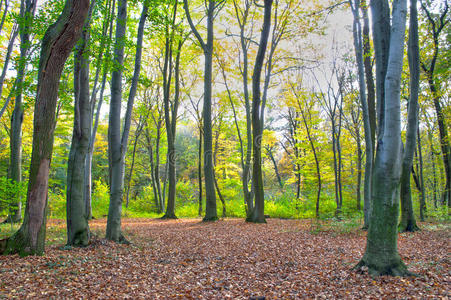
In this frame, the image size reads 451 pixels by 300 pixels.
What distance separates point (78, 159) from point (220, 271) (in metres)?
3.74

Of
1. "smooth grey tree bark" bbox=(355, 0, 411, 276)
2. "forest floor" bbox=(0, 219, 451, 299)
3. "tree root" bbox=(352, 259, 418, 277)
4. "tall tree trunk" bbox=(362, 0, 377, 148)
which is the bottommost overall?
"forest floor" bbox=(0, 219, 451, 299)

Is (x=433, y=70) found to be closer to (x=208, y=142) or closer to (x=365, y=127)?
(x=365, y=127)

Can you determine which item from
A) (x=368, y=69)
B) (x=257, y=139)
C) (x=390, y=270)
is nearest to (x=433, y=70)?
(x=368, y=69)

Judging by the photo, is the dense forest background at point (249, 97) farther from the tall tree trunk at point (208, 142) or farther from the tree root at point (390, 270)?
the tree root at point (390, 270)

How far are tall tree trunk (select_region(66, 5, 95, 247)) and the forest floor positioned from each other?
0.39 metres

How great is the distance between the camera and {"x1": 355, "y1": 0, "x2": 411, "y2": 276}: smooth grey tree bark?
3680mm

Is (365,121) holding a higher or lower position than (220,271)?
higher

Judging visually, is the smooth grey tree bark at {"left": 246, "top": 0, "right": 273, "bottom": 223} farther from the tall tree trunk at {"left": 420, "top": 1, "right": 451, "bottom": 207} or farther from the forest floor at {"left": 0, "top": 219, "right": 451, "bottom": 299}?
the tall tree trunk at {"left": 420, "top": 1, "right": 451, "bottom": 207}

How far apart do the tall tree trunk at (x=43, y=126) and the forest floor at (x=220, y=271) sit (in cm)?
32

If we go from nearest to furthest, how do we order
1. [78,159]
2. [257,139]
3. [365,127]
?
[78,159], [365,127], [257,139]

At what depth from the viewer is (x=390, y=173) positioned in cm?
369

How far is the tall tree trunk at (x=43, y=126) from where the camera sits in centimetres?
429

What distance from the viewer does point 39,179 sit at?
429 centimetres

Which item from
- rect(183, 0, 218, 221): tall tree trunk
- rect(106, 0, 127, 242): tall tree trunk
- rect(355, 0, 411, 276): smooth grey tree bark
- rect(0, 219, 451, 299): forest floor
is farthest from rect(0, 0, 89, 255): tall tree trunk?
rect(183, 0, 218, 221): tall tree trunk
